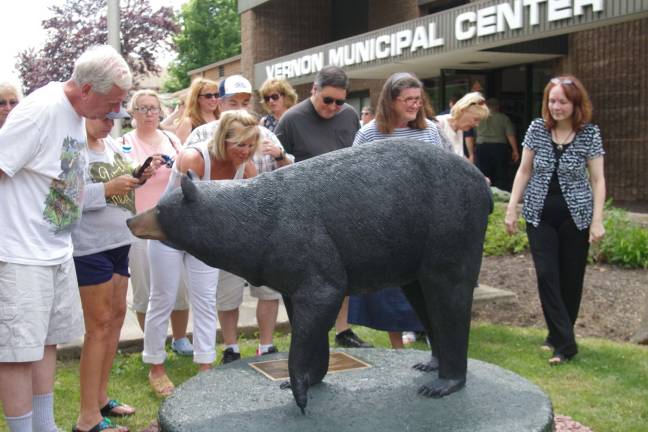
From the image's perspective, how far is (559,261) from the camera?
5516mm

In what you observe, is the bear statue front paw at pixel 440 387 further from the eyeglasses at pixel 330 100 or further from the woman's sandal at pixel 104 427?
the eyeglasses at pixel 330 100

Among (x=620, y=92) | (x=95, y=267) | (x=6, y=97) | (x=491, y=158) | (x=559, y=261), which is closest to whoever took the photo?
(x=95, y=267)

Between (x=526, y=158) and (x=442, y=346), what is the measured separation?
2.67 metres

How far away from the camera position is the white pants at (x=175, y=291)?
475 centimetres

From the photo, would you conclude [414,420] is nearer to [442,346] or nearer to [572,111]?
[442,346]

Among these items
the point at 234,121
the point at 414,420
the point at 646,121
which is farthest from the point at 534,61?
the point at 414,420

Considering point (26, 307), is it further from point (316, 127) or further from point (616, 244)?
point (616, 244)

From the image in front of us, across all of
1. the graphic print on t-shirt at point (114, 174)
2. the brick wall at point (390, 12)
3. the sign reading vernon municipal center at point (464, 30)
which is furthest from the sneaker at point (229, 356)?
the brick wall at point (390, 12)

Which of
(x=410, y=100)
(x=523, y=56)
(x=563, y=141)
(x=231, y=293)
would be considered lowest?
(x=231, y=293)

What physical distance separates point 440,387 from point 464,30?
37.3 feet

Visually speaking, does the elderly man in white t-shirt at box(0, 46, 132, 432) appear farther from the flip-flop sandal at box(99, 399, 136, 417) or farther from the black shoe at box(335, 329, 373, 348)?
the black shoe at box(335, 329, 373, 348)

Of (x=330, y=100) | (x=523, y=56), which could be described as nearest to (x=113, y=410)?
(x=330, y=100)

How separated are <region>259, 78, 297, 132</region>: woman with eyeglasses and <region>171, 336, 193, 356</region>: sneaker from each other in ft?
6.29

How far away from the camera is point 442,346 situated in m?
3.36
